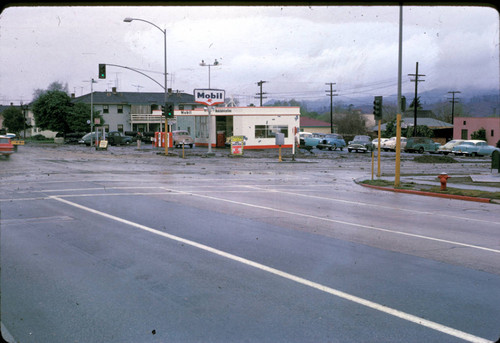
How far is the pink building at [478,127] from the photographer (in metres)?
55.9

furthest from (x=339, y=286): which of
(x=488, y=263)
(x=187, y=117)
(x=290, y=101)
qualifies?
(x=290, y=101)

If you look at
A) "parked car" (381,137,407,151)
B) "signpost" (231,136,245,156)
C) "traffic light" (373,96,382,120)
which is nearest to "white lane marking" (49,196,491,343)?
"traffic light" (373,96,382,120)

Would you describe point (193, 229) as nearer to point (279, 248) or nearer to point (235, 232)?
point (235, 232)

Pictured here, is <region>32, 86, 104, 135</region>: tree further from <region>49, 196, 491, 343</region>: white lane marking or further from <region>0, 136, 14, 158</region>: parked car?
<region>49, 196, 491, 343</region>: white lane marking

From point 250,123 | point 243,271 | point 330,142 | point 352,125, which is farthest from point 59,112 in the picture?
point 243,271

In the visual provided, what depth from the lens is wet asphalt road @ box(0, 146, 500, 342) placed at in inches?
200

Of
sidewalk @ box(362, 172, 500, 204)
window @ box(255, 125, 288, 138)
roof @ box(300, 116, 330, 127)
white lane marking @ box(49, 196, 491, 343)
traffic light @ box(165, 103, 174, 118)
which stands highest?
roof @ box(300, 116, 330, 127)

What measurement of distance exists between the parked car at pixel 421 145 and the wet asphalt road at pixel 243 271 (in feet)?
133

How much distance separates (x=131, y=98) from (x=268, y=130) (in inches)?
1770

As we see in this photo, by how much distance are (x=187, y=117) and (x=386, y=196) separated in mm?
44570

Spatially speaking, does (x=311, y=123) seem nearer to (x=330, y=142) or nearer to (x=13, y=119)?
(x=330, y=142)

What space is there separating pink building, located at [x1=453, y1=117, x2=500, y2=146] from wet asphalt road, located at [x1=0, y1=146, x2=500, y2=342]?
4669 centimetres

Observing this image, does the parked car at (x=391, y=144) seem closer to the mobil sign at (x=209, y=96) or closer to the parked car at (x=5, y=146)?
the mobil sign at (x=209, y=96)

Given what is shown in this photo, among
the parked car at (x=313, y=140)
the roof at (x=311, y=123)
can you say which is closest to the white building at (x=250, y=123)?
the parked car at (x=313, y=140)
